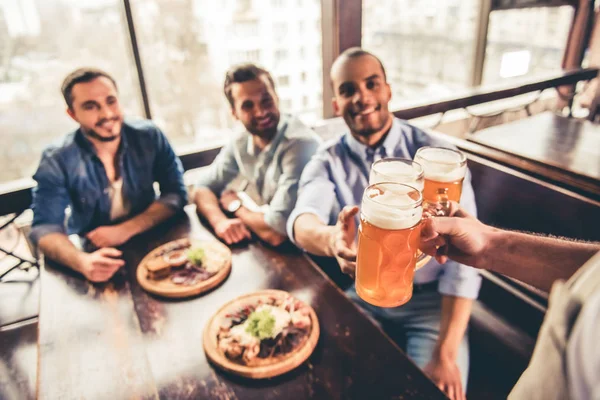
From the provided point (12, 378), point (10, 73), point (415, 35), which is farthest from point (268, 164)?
point (415, 35)

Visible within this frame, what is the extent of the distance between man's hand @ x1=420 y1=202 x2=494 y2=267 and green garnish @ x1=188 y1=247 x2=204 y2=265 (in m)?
0.96

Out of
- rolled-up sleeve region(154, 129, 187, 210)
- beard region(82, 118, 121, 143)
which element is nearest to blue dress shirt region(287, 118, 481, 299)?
rolled-up sleeve region(154, 129, 187, 210)

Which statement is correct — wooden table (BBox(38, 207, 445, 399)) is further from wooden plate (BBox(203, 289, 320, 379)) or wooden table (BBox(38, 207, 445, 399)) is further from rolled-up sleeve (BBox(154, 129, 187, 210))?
rolled-up sleeve (BBox(154, 129, 187, 210))

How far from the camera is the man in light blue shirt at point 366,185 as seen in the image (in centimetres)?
169

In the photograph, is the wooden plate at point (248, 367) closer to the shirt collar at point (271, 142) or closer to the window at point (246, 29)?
the shirt collar at point (271, 142)

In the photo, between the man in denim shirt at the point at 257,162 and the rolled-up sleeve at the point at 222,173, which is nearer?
the man in denim shirt at the point at 257,162

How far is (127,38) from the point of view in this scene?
8.77ft

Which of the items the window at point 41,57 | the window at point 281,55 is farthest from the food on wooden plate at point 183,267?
the window at point 281,55

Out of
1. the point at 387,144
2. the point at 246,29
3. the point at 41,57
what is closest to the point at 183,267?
the point at 387,144

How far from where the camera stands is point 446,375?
1536mm

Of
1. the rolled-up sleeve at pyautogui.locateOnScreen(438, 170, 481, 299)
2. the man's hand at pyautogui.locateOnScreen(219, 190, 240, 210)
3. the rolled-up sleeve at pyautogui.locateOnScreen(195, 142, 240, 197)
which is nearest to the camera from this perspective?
the rolled-up sleeve at pyautogui.locateOnScreen(438, 170, 481, 299)

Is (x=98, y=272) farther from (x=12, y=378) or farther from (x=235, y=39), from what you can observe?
(x=235, y=39)

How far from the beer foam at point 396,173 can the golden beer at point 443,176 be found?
106mm

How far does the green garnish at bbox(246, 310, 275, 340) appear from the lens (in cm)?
125
